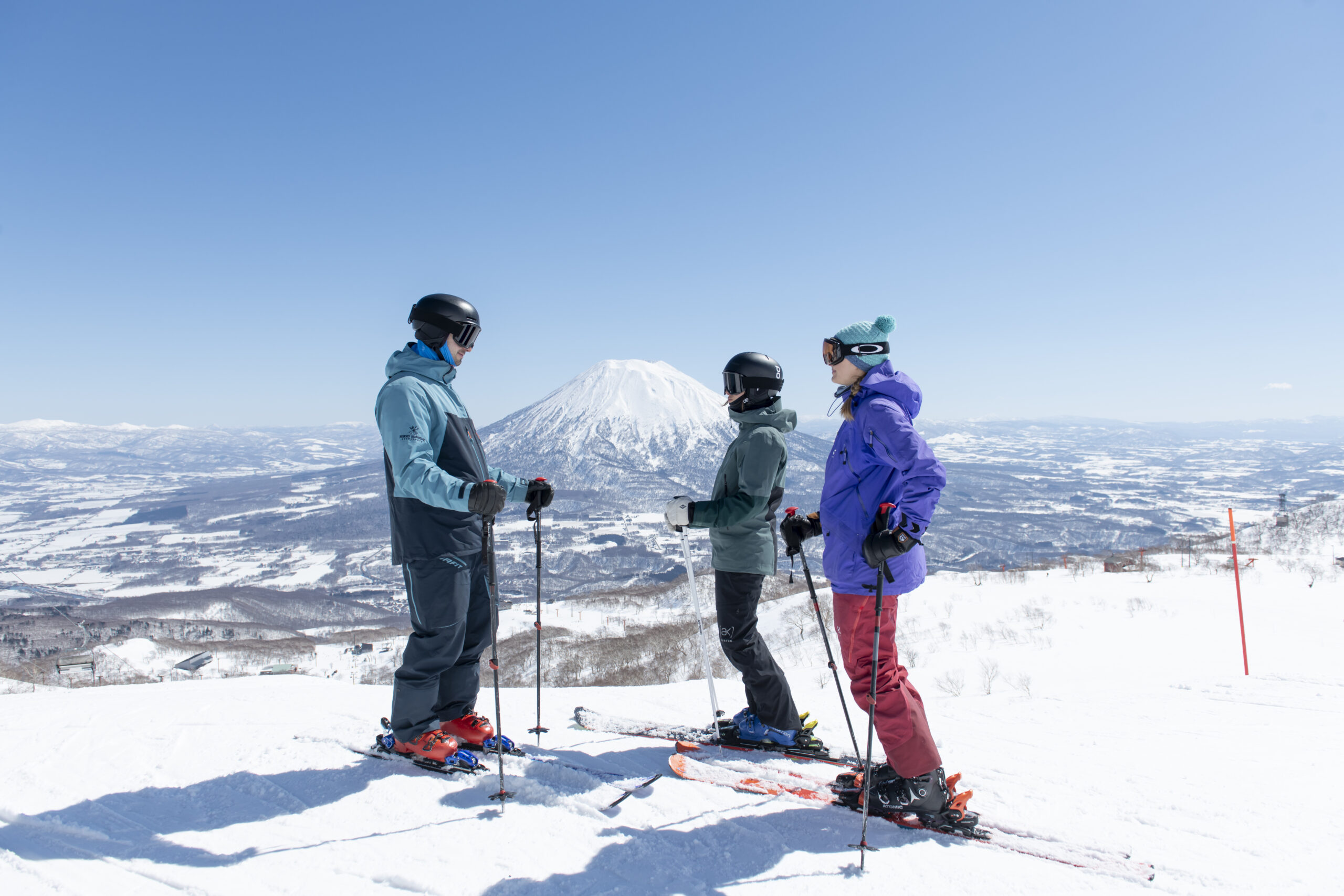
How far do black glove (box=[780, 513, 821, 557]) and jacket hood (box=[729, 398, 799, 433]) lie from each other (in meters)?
0.59

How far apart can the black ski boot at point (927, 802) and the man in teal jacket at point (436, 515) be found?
7.59ft

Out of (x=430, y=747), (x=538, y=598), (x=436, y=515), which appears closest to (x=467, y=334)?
(x=436, y=515)

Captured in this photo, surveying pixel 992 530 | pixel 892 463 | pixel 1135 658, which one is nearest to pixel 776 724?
pixel 892 463

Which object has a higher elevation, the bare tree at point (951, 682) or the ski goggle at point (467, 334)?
the ski goggle at point (467, 334)

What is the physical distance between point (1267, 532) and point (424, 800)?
64437mm

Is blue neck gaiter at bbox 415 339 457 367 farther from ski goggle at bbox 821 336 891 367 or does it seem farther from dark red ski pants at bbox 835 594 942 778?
dark red ski pants at bbox 835 594 942 778

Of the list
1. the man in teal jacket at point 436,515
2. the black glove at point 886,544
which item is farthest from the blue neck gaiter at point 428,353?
the black glove at point 886,544

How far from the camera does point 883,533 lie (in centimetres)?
275

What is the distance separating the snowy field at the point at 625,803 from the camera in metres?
2.47

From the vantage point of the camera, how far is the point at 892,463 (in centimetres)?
285

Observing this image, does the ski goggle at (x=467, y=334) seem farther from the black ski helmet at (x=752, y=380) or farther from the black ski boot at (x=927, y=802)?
the black ski boot at (x=927, y=802)

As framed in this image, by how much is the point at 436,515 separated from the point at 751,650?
215cm

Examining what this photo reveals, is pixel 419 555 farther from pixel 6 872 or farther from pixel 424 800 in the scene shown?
pixel 6 872

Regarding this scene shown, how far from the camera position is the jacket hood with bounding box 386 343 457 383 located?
3533 mm
